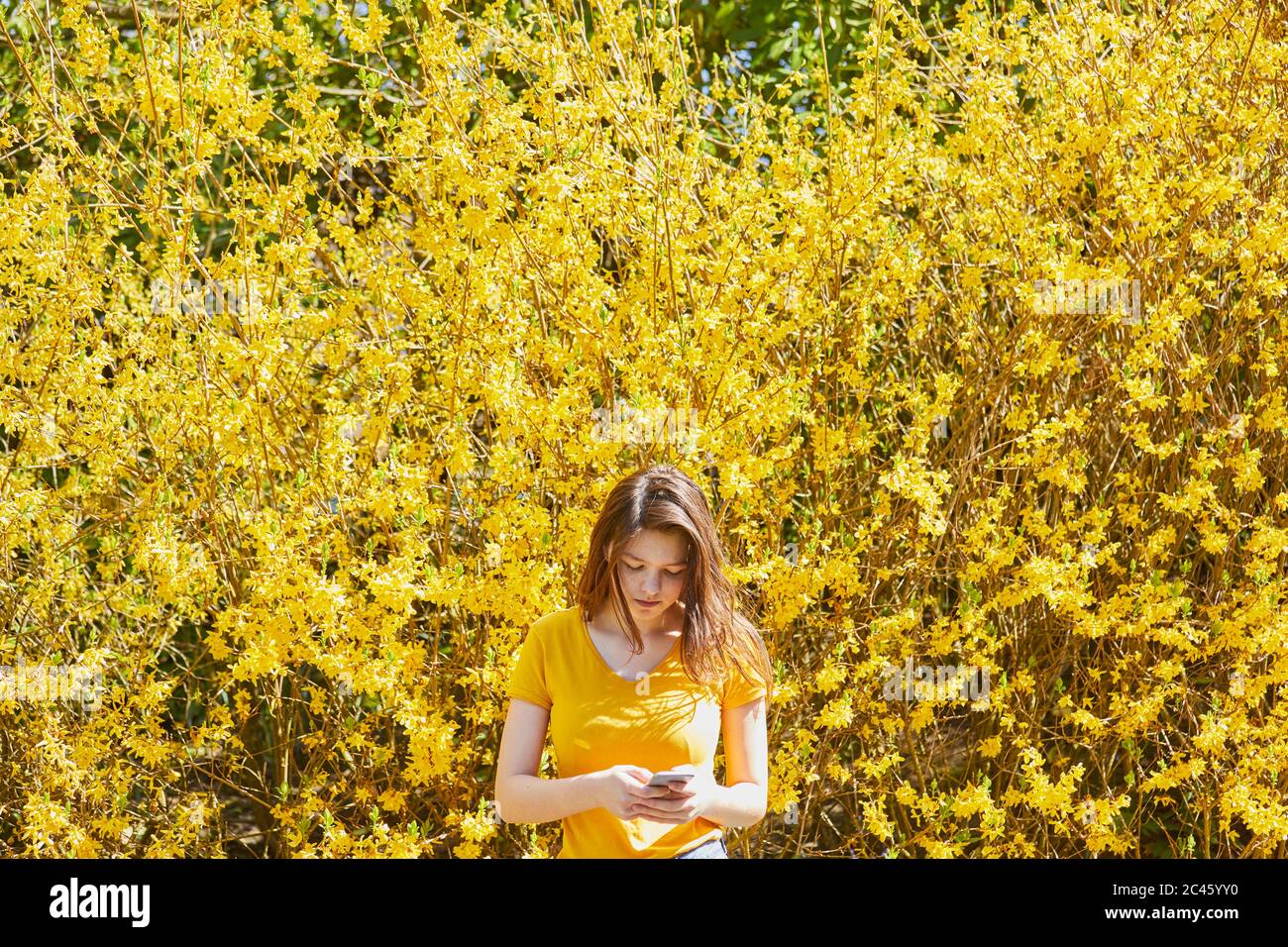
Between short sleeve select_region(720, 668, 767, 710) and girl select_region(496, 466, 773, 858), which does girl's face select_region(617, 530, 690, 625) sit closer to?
girl select_region(496, 466, 773, 858)

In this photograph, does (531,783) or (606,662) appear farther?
(606,662)

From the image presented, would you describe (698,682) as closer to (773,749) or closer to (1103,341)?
(773,749)

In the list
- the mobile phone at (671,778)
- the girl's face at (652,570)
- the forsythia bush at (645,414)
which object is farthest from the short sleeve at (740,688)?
the forsythia bush at (645,414)

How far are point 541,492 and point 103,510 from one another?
116 cm

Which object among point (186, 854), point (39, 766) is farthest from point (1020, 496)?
point (39, 766)

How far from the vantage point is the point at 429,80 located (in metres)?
3.17

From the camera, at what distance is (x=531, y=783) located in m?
1.92

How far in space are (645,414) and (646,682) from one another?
91 centimetres

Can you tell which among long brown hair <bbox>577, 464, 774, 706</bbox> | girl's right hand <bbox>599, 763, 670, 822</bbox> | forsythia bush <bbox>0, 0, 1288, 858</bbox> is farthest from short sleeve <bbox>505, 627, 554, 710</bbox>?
forsythia bush <bbox>0, 0, 1288, 858</bbox>

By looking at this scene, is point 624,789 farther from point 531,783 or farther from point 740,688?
point 740,688

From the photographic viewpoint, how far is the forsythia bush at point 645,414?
9.95ft

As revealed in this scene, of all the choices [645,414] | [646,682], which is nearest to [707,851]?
[646,682]

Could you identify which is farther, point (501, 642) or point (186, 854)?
point (186, 854)

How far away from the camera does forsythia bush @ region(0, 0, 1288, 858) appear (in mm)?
3033
